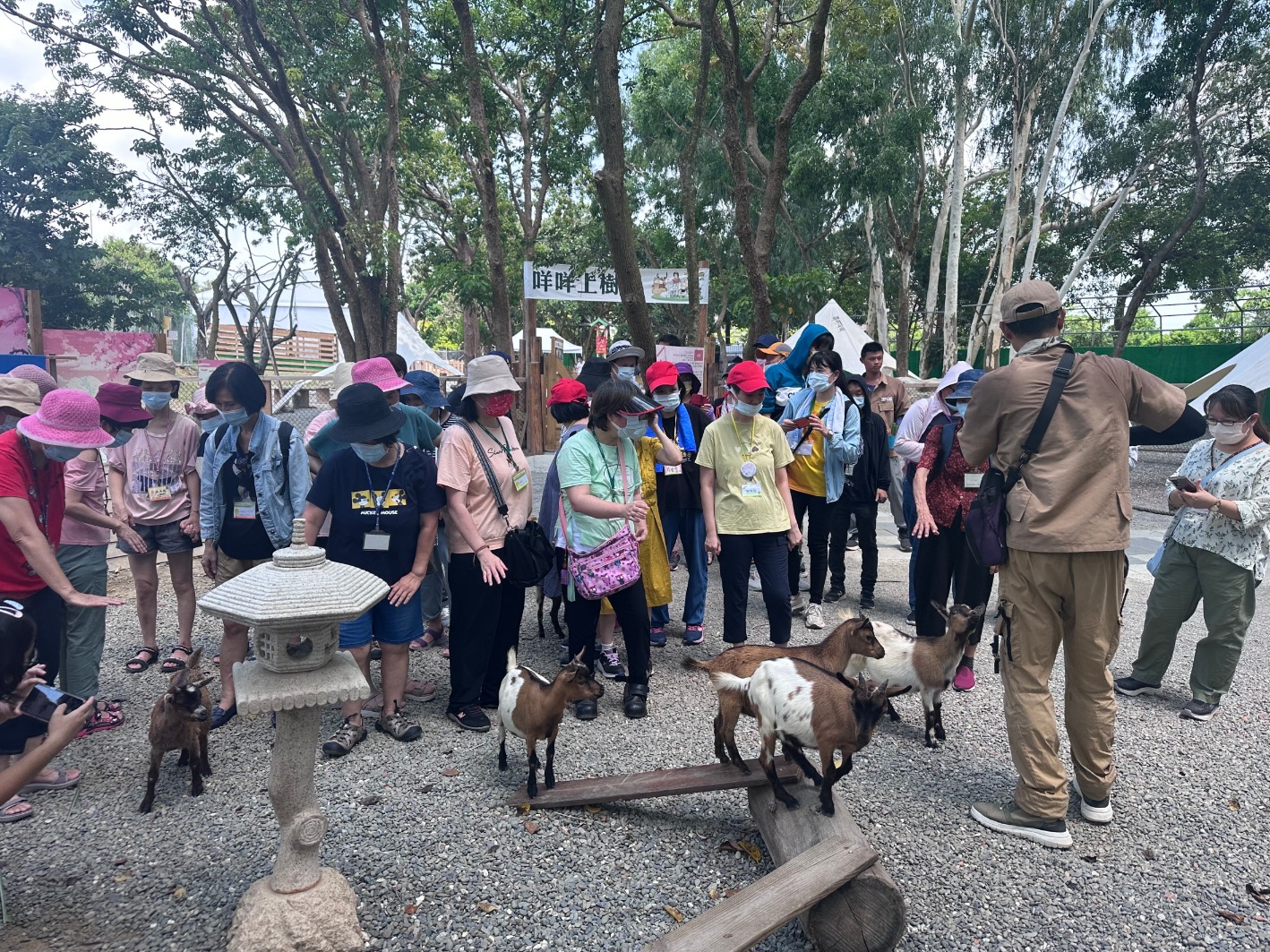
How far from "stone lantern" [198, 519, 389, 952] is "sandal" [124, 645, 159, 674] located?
3056 mm

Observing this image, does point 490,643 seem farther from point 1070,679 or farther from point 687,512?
point 1070,679

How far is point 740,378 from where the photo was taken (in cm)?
467

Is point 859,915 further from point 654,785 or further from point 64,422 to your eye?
point 64,422

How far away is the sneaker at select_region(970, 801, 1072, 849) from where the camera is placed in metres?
3.11

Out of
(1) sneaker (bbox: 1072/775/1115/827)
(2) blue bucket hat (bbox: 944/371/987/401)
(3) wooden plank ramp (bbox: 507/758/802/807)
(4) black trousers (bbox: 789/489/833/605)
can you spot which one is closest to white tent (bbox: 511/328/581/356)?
(4) black trousers (bbox: 789/489/833/605)

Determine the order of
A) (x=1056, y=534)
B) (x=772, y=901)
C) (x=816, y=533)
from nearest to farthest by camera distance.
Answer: (x=772, y=901), (x=1056, y=534), (x=816, y=533)

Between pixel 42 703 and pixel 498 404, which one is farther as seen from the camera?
pixel 498 404

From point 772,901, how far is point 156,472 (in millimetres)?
4352

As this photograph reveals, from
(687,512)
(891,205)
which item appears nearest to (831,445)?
(687,512)

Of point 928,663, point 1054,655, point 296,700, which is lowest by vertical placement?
point 928,663

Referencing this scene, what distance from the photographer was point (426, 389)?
616 centimetres

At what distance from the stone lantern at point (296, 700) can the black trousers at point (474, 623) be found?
1.44 meters

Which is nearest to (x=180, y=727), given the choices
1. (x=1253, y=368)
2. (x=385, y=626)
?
(x=385, y=626)

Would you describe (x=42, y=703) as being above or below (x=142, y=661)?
above
